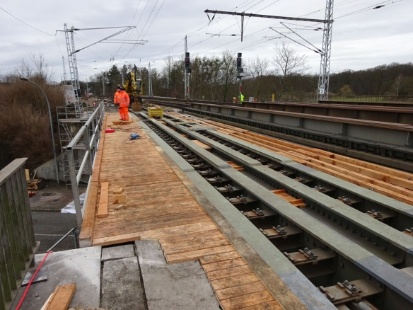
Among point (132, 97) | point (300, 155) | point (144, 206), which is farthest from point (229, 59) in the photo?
point (144, 206)

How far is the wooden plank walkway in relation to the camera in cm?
287

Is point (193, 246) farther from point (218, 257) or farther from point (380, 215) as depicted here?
point (380, 215)

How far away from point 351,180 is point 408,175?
105cm

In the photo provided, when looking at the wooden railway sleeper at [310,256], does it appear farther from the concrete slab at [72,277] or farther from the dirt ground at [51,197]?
the dirt ground at [51,197]

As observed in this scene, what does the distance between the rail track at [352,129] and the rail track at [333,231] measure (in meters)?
1.87

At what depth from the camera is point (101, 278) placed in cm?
301

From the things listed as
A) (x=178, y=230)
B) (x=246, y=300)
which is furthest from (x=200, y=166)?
(x=246, y=300)

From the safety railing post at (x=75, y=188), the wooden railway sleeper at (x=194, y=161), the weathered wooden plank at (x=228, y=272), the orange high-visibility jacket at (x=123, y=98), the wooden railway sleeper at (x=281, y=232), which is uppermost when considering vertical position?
the orange high-visibility jacket at (x=123, y=98)

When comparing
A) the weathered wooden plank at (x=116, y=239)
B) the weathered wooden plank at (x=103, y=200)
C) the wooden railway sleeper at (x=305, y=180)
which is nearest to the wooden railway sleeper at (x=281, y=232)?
the weathered wooden plank at (x=116, y=239)

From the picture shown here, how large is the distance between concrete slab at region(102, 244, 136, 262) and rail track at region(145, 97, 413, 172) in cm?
526

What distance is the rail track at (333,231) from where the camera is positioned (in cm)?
297

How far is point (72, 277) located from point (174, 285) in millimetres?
948

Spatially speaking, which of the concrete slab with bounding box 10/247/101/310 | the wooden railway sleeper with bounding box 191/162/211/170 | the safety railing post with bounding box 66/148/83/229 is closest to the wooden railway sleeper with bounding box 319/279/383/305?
the concrete slab with bounding box 10/247/101/310

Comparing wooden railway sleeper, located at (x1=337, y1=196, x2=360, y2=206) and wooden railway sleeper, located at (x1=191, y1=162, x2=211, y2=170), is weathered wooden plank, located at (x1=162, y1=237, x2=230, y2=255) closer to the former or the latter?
wooden railway sleeper, located at (x1=337, y1=196, x2=360, y2=206)
